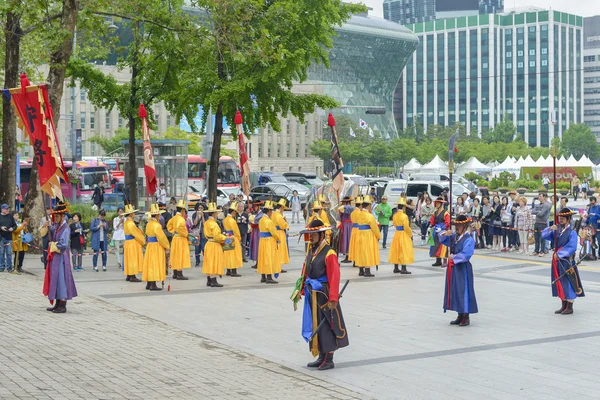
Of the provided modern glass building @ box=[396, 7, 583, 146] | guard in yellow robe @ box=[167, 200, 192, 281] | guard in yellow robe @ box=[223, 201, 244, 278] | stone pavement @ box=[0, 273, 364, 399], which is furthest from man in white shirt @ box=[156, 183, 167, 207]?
modern glass building @ box=[396, 7, 583, 146]

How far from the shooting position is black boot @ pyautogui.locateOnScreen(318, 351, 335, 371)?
380 inches

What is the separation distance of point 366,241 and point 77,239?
636 centimetres

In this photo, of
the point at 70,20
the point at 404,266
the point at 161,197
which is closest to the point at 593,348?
the point at 404,266

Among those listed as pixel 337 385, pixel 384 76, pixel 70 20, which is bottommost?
pixel 337 385

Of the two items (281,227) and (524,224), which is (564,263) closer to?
(281,227)

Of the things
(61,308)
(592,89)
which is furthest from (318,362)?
(592,89)

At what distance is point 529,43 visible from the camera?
15012 centimetres

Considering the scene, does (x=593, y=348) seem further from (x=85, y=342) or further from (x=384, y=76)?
(x=384, y=76)

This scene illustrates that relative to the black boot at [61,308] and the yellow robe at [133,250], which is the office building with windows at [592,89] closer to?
the yellow robe at [133,250]

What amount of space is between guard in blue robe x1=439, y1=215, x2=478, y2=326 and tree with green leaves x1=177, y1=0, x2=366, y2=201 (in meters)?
10.1

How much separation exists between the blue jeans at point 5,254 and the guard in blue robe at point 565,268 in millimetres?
12061

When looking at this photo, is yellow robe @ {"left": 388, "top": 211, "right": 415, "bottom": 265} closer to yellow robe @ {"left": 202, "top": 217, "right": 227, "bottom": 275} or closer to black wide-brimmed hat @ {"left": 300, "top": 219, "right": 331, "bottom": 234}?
yellow robe @ {"left": 202, "top": 217, "right": 227, "bottom": 275}

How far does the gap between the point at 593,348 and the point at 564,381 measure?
204 cm

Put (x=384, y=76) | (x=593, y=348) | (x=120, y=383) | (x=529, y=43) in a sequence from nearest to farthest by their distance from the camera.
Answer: (x=120, y=383) < (x=593, y=348) < (x=384, y=76) < (x=529, y=43)
